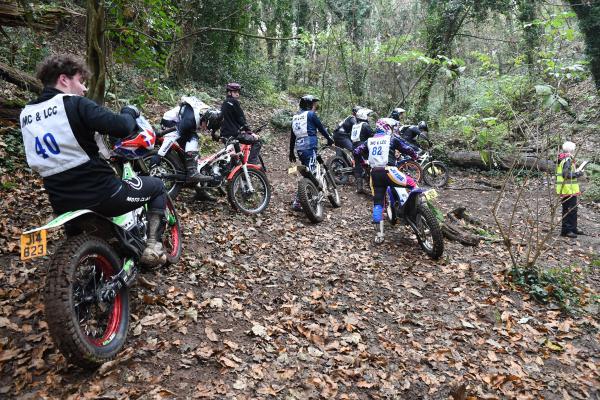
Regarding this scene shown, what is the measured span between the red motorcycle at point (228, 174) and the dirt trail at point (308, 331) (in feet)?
1.83

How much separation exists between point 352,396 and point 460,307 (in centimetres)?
257

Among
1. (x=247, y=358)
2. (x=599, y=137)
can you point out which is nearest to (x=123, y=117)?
(x=247, y=358)

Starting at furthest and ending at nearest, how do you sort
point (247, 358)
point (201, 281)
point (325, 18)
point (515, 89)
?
point (325, 18)
point (515, 89)
point (201, 281)
point (247, 358)

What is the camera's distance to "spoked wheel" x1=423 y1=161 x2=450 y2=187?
492 inches

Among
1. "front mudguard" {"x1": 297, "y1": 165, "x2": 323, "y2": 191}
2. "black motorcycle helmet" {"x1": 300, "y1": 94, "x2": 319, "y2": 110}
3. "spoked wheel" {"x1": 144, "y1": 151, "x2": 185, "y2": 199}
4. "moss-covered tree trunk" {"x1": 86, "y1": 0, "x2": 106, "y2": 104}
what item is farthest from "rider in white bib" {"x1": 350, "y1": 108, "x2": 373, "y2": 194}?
"moss-covered tree trunk" {"x1": 86, "y1": 0, "x2": 106, "y2": 104}

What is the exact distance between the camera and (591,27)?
42.5 feet

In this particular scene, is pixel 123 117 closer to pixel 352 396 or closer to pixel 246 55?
pixel 352 396

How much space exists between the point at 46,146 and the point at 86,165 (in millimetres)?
314

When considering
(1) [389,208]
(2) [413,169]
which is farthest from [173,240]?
(2) [413,169]

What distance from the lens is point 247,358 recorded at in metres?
3.70

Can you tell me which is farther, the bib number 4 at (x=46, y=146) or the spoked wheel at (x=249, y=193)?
the spoked wheel at (x=249, y=193)

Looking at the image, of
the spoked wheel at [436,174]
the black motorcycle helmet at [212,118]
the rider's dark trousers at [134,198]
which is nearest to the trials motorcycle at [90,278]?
the rider's dark trousers at [134,198]

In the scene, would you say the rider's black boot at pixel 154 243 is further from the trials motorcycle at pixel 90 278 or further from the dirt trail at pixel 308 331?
the dirt trail at pixel 308 331

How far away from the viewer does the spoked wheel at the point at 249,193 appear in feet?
23.3
